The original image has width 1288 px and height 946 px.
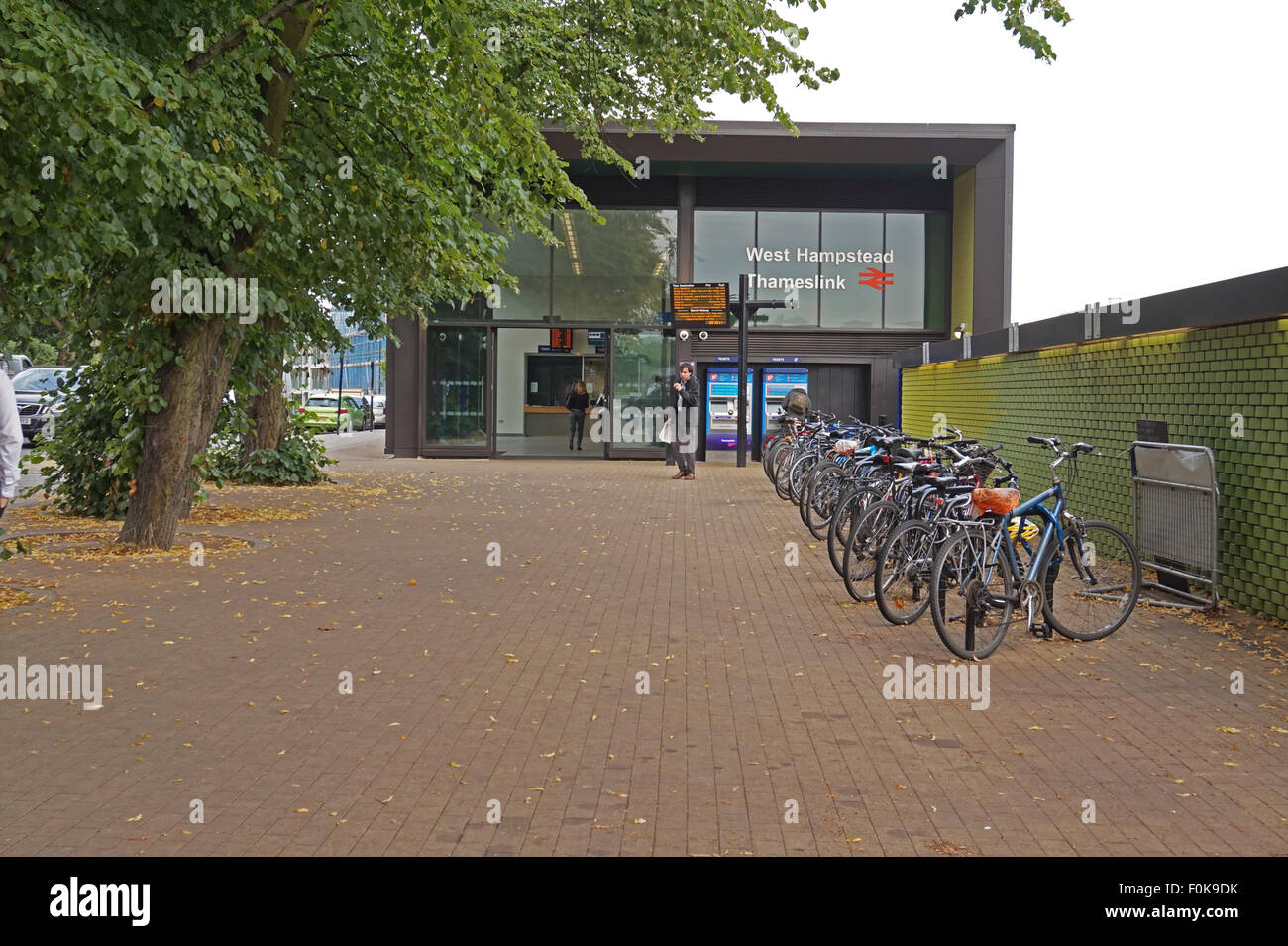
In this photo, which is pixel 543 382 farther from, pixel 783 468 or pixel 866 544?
pixel 866 544

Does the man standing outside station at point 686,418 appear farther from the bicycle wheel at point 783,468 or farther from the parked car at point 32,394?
the parked car at point 32,394

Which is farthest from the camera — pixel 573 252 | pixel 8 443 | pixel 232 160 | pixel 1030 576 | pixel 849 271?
pixel 849 271

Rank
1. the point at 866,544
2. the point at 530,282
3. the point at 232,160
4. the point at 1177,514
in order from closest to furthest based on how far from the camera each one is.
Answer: the point at 1177,514
the point at 866,544
the point at 232,160
the point at 530,282

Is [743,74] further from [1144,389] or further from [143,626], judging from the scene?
[143,626]

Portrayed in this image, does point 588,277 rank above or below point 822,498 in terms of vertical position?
above

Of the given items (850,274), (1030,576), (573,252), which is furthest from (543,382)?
(1030,576)

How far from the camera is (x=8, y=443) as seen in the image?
327 inches

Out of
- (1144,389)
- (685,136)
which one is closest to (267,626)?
(1144,389)

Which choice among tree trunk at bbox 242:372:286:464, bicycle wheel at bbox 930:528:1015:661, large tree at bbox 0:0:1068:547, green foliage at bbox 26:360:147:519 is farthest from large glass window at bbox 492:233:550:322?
bicycle wheel at bbox 930:528:1015:661

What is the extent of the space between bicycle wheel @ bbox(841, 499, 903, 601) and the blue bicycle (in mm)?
1481

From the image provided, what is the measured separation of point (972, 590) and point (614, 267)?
2387 centimetres

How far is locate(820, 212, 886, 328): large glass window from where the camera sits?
102 ft

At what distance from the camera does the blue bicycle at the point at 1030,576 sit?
796 centimetres

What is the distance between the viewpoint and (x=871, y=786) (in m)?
5.31
